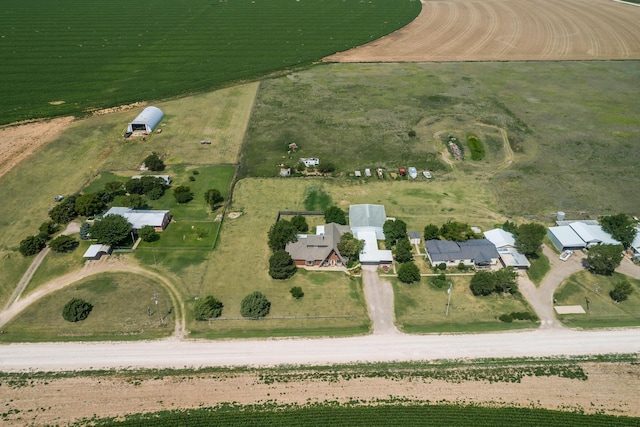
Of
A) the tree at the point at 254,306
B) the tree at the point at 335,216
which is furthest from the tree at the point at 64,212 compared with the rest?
the tree at the point at 335,216

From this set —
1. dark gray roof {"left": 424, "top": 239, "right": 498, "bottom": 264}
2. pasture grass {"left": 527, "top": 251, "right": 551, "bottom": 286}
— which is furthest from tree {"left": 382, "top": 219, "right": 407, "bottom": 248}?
pasture grass {"left": 527, "top": 251, "right": 551, "bottom": 286}

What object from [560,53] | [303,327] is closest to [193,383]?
[303,327]

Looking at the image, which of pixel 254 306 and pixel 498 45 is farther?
pixel 498 45

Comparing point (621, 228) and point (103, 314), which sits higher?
point (621, 228)

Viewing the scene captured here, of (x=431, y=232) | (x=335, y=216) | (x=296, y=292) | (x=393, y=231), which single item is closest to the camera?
(x=296, y=292)

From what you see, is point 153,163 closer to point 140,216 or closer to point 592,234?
point 140,216

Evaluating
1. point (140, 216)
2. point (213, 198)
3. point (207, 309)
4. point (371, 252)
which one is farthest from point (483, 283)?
point (140, 216)

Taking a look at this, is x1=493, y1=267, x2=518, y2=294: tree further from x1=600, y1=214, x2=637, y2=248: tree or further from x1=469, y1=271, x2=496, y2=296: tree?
x1=600, y1=214, x2=637, y2=248: tree

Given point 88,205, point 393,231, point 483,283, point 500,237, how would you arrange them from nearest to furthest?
1. point 483,283
2. point 500,237
3. point 393,231
4. point 88,205
